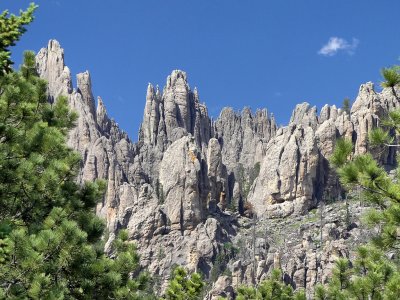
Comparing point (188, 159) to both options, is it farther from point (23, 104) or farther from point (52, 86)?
point (23, 104)

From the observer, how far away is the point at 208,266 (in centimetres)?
11300

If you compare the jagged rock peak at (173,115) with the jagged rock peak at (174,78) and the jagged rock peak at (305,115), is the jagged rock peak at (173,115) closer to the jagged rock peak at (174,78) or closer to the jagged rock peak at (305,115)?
the jagged rock peak at (174,78)

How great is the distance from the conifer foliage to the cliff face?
8201 cm

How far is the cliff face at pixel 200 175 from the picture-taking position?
11538 cm

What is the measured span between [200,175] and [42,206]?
122249 millimetres

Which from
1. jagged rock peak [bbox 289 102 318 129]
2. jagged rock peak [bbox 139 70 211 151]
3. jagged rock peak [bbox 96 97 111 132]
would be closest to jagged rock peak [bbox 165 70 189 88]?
jagged rock peak [bbox 139 70 211 151]

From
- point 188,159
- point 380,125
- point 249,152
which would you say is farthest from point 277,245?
point 380,125

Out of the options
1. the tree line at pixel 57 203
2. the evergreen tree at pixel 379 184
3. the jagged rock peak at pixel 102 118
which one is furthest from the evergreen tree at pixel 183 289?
the jagged rock peak at pixel 102 118

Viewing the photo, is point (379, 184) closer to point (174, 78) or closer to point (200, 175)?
point (200, 175)

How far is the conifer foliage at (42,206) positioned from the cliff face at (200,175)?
269ft

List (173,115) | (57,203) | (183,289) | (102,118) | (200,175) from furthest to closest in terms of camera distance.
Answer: (173,115) < (102,118) < (200,175) < (183,289) < (57,203)

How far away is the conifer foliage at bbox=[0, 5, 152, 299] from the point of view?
10125 mm

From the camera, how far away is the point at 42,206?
40.7 feet

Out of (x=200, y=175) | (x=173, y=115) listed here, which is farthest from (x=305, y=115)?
(x=200, y=175)
